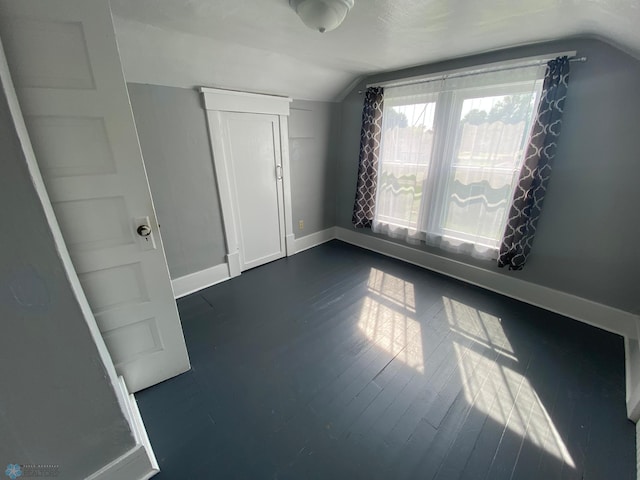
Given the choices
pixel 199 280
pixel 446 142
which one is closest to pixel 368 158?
pixel 446 142

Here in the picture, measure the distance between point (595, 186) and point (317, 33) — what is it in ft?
7.41

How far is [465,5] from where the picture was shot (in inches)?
51.1

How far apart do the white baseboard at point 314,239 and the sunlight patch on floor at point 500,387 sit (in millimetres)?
1977

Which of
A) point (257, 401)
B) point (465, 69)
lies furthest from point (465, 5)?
point (257, 401)

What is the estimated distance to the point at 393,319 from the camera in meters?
2.10

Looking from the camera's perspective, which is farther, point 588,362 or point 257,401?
point 588,362

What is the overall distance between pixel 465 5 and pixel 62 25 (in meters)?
1.80

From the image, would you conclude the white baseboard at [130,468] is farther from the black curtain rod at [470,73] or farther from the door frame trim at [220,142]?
the black curtain rod at [470,73]

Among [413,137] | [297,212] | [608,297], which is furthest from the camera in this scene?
[297,212]

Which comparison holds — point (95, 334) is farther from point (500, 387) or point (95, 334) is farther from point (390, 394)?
point (500, 387)

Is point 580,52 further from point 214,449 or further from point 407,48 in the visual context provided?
point 214,449

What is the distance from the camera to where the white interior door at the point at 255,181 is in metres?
2.50

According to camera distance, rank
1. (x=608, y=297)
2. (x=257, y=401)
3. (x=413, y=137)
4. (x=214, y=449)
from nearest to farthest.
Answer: (x=214, y=449) → (x=257, y=401) → (x=608, y=297) → (x=413, y=137)

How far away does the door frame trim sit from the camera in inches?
88.7
